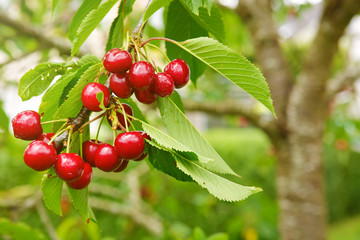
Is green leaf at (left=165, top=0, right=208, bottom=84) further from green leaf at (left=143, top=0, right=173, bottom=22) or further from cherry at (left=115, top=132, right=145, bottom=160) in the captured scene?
cherry at (left=115, top=132, right=145, bottom=160)

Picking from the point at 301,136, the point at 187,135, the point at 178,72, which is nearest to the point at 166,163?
the point at 187,135

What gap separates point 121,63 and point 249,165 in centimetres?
586

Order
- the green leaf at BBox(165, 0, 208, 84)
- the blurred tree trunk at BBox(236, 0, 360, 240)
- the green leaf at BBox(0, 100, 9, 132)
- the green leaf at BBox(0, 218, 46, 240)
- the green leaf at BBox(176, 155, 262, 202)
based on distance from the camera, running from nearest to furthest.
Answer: the green leaf at BBox(176, 155, 262, 202) → the green leaf at BBox(165, 0, 208, 84) → the green leaf at BBox(0, 218, 46, 240) → the green leaf at BBox(0, 100, 9, 132) → the blurred tree trunk at BBox(236, 0, 360, 240)

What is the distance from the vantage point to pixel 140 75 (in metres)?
0.65

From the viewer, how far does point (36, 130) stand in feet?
2.26

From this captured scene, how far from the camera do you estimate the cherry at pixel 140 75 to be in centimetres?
65

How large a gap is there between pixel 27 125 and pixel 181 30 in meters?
0.43

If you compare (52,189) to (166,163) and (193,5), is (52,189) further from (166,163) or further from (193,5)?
(193,5)

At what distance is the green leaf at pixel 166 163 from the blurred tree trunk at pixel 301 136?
154cm

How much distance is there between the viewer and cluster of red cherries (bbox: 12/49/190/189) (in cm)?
63

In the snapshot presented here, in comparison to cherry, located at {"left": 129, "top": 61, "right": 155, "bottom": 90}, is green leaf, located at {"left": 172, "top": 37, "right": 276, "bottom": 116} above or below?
above

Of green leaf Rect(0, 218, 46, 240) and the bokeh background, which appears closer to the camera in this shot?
green leaf Rect(0, 218, 46, 240)

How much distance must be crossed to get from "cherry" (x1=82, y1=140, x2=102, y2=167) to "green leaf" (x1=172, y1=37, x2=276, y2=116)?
0.27 m

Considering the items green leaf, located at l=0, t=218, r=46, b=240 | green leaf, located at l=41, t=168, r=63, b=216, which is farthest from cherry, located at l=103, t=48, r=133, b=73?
green leaf, located at l=0, t=218, r=46, b=240
